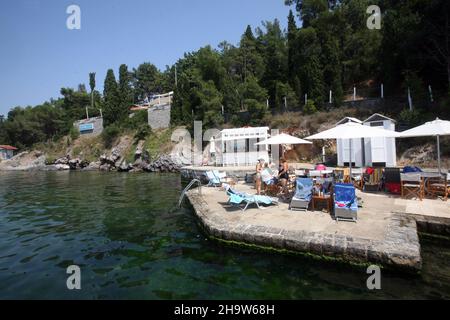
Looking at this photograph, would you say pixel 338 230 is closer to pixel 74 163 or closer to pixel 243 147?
pixel 243 147

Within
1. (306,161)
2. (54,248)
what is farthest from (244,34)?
(54,248)

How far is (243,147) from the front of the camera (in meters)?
21.0

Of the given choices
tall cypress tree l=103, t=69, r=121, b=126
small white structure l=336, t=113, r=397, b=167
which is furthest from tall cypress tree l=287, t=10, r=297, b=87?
tall cypress tree l=103, t=69, r=121, b=126

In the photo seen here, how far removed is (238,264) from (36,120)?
2710 inches

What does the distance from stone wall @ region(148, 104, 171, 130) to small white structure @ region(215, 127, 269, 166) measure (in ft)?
65.8

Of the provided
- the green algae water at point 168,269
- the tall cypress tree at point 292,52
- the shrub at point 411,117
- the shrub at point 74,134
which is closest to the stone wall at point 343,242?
the green algae water at point 168,269

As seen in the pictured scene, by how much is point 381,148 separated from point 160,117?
31721 mm

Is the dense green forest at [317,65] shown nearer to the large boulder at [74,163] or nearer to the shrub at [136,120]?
the shrub at [136,120]

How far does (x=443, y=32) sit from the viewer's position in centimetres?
1825

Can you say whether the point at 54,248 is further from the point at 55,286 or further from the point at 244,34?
the point at 244,34

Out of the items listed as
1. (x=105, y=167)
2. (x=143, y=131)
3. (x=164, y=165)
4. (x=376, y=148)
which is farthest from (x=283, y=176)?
(x=105, y=167)

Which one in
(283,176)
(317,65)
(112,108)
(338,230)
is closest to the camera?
(338,230)

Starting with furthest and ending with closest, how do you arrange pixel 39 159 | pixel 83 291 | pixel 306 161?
pixel 39 159 < pixel 306 161 < pixel 83 291

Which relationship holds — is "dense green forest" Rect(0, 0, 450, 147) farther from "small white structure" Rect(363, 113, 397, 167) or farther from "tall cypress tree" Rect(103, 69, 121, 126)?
"small white structure" Rect(363, 113, 397, 167)
